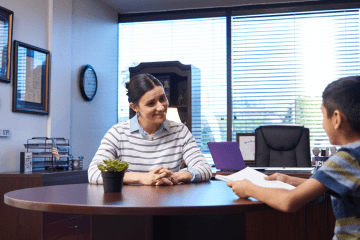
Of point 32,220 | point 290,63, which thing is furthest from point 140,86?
point 290,63

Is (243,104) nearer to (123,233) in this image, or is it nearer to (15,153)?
(15,153)

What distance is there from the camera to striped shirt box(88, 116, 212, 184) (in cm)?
187

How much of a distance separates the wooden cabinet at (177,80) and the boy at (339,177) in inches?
135

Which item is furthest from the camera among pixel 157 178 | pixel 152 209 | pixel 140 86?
pixel 140 86

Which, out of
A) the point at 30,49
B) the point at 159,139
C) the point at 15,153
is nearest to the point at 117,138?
the point at 159,139

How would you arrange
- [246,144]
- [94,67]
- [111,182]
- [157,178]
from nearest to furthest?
[111,182]
[157,178]
[246,144]
[94,67]

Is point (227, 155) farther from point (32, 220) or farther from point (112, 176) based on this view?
point (112, 176)

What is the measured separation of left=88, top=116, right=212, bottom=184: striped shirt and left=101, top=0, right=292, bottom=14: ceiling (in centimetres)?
326

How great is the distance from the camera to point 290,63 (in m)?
4.82

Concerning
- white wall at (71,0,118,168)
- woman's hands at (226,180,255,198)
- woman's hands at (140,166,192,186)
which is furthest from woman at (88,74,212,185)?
white wall at (71,0,118,168)

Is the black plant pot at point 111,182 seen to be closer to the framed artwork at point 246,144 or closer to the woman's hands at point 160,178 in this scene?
the woman's hands at point 160,178

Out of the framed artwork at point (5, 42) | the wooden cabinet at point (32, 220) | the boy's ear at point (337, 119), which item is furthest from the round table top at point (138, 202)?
the framed artwork at point (5, 42)

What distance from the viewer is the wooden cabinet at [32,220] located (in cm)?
261

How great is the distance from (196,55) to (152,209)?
422 cm
